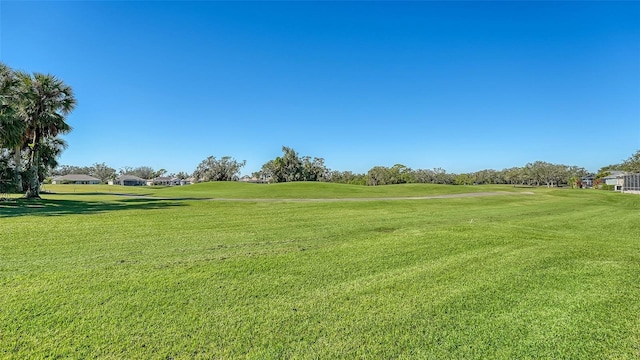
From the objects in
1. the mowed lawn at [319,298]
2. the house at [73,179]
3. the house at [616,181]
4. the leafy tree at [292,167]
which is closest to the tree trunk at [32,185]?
the mowed lawn at [319,298]

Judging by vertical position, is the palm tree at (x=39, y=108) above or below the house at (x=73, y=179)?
above

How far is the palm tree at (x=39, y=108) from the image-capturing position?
61.6ft

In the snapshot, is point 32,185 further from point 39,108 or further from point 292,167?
point 292,167

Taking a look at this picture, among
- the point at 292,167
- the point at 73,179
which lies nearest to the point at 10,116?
the point at 292,167

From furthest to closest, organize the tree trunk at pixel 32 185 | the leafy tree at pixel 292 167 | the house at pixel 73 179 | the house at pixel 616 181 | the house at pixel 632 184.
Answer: the house at pixel 73 179, the leafy tree at pixel 292 167, the house at pixel 616 181, the house at pixel 632 184, the tree trunk at pixel 32 185

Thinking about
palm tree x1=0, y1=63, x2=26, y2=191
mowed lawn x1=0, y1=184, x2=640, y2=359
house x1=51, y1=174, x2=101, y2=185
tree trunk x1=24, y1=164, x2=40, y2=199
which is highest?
palm tree x1=0, y1=63, x2=26, y2=191

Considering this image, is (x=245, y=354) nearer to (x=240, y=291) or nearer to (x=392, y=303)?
(x=240, y=291)

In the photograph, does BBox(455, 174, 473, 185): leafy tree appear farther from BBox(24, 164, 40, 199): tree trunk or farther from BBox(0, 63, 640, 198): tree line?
BBox(24, 164, 40, 199): tree trunk

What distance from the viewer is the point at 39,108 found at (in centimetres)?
1939

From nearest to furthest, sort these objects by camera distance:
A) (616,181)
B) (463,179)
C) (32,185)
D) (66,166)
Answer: (32,185) < (616,181) < (463,179) < (66,166)

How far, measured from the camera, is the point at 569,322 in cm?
291

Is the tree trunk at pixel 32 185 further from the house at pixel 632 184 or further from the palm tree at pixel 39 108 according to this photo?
the house at pixel 632 184

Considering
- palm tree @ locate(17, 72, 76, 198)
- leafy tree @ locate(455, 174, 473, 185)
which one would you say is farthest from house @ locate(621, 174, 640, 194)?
palm tree @ locate(17, 72, 76, 198)

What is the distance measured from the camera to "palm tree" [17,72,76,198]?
18781mm
